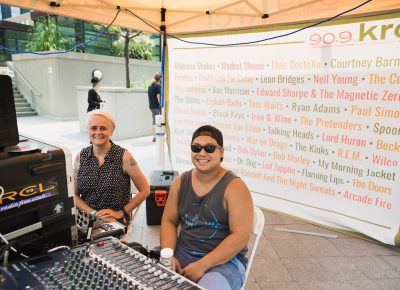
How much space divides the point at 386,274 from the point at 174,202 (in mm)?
1976

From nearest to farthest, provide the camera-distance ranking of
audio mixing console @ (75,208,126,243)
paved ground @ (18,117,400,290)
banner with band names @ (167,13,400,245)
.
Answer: audio mixing console @ (75,208,126,243) → paved ground @ (18,117,400,290) → banner with band names @ (167,13,400,245)

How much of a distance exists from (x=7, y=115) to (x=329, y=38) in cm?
289

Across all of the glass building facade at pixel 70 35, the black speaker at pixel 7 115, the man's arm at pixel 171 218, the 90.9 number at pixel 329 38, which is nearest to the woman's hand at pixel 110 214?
the man's arm at pixel 171 218

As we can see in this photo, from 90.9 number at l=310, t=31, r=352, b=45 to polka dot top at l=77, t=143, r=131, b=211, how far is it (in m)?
2.23

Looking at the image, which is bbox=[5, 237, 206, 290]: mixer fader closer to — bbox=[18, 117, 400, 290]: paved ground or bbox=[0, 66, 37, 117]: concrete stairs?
bbox=[18, 117, 400, 290]: paved ground

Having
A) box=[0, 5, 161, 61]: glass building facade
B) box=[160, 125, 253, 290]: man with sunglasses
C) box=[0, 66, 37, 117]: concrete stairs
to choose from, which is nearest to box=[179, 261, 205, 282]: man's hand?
box=[160, 125, 253, 290]: man with sunglasses

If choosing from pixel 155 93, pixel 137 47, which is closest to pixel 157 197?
pixel 155 93

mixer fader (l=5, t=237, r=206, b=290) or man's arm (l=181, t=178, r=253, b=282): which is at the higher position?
mixer fader (l=5, t=237, r=206, b=290)

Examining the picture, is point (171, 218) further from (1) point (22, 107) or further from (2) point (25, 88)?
(2) point (25, 88)

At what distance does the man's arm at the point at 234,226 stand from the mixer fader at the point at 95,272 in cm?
55

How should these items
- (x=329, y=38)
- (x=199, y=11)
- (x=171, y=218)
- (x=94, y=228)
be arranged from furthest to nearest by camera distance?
(x=199, y=11), (x=329, y=38), (x=171, y=218), (x=94, y=228)

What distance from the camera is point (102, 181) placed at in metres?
2.12

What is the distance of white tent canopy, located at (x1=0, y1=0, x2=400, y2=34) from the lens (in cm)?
276

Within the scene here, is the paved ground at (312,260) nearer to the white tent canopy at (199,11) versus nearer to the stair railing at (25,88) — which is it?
the white tent canopy at (199,11)
